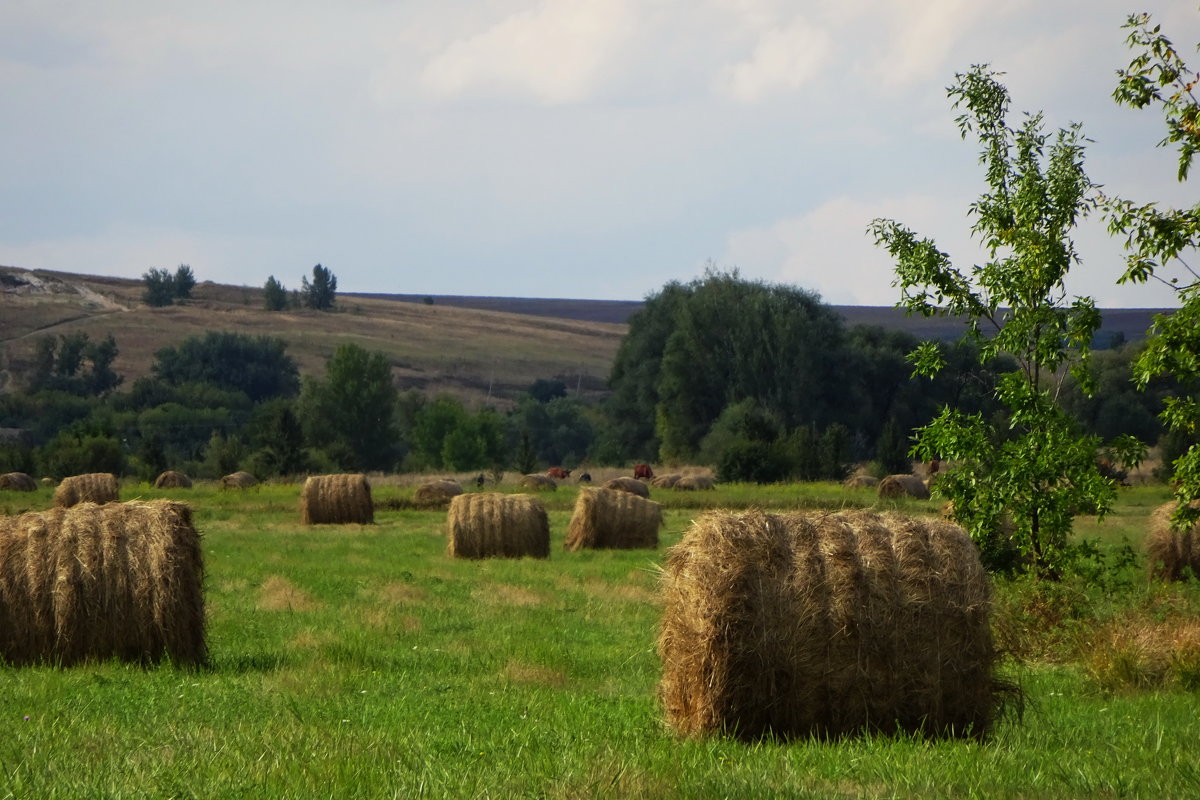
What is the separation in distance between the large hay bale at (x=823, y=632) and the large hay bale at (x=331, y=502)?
28.3 m

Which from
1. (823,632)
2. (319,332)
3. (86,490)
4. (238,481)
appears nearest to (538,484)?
(238,481)

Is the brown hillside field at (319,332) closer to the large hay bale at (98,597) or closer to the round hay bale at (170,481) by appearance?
the round hay bale at (170,481)

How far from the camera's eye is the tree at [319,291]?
186000 mm

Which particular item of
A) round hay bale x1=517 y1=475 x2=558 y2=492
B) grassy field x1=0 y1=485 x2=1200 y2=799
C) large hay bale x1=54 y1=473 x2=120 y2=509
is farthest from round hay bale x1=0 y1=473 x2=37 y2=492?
grassy field x1=0 y1=485 x2=1200 y2=799

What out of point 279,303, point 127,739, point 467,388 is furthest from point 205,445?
point 127,739

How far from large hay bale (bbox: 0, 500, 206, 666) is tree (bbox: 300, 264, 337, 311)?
175070 millimetres

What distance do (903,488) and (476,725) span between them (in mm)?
41356

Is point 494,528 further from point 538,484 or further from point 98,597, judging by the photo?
point 538,484

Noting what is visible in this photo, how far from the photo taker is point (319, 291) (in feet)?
612

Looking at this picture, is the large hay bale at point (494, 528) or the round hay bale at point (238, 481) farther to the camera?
the round hay bale at point (238, 481)

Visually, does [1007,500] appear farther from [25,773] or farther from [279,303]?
[279,303]

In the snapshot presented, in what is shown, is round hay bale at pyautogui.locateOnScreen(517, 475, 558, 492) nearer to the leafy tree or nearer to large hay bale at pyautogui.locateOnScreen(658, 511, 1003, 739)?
large hay bale at pyautogui.locateOnScreen(658, 511, 1003, 739)

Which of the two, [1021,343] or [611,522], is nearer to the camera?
[1021,343]

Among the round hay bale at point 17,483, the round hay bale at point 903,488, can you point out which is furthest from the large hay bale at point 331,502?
the round hay bale at point 17,483
